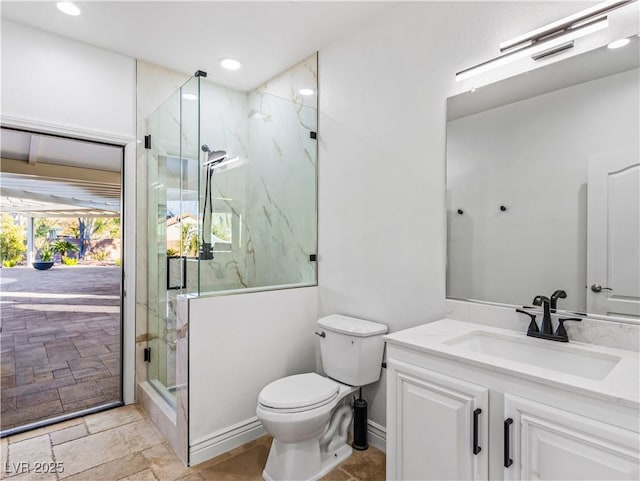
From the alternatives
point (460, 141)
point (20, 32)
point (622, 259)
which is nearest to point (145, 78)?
point (20, 32)

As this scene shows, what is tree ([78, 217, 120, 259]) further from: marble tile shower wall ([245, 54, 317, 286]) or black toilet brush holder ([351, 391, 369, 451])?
black toilet brush holder ([351, 391, 369, 451])

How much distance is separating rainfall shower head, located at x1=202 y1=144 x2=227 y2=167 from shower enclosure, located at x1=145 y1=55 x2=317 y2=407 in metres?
0.01

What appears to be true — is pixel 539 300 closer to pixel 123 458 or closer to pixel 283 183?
pixel 283 183

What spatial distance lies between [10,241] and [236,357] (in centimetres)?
222

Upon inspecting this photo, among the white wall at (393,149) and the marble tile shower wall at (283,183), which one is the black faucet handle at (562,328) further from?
the marble tile shower wall at (283,183)

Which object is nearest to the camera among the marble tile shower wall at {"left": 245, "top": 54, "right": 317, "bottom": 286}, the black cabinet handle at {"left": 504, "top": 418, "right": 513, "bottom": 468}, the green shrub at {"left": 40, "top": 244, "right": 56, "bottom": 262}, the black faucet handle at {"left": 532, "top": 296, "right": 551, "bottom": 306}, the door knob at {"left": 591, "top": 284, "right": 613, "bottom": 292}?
the black cabinet handle at {"left": 504, "top": 418, "right": 513, "bottom": 468}

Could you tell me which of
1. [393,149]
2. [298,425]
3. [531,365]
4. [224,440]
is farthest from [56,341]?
[531,365]

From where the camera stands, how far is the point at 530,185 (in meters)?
1.65

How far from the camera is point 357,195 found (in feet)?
7.79

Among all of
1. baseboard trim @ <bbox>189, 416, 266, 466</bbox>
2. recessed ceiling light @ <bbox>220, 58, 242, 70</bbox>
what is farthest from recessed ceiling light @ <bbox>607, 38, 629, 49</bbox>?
baseboard trim @ <bbox>189, 416, 266, 466</bbox>

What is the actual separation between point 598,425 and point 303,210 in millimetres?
2117

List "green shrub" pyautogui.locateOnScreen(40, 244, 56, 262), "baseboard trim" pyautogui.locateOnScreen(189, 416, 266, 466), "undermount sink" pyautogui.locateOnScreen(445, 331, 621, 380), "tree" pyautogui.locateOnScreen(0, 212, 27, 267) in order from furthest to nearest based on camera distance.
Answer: "green shrub" pyautogui.locateOnScreen(40, 244, 56, 262)
"tree" pyautogui.locateOnScreen(0, 212, 27, 267)
"baseboard trim" pyautogui.locateOnScreen(189, 416, 266, 466)
"undermount sink" pyautogui.locateOnScreen(445, 331, 621, 380)

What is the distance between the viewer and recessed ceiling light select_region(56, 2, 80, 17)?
2133mm

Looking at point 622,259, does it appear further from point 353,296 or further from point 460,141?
point 353,296
